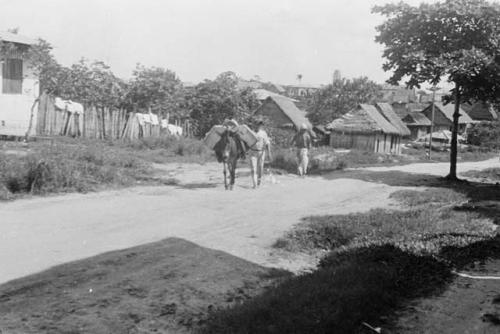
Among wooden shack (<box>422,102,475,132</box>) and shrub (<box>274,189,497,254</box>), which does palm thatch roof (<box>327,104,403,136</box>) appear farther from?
shrub (<box>274,189,497,254</box>)

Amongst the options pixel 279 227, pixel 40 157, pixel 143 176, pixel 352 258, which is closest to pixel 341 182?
pixel 143 176

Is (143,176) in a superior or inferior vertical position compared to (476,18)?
inferior

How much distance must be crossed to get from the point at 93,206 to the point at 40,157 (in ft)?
8.34

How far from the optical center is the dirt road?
7125 millimetres

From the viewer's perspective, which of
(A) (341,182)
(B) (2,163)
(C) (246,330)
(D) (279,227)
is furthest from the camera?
(A) (341,182)

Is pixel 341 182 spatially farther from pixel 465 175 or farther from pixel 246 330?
pixel 246 330

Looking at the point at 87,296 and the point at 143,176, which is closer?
the point at 87,296

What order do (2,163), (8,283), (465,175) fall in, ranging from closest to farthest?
(8,283), (2,163), (465,175)

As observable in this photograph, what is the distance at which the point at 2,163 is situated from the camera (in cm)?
1131

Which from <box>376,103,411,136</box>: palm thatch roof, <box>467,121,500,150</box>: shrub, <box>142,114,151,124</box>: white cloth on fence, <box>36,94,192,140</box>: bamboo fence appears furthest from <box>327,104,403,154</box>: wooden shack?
<box>142,114,151,124</box>: white cloth on fence

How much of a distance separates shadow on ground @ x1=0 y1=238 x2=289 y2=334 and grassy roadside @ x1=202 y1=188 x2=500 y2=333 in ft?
1.46

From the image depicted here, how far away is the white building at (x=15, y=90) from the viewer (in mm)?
22812

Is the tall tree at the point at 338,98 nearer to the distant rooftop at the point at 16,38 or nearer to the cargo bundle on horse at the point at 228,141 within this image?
the distant rooftop at the point at 16,38

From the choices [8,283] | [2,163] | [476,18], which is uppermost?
[476,18]
